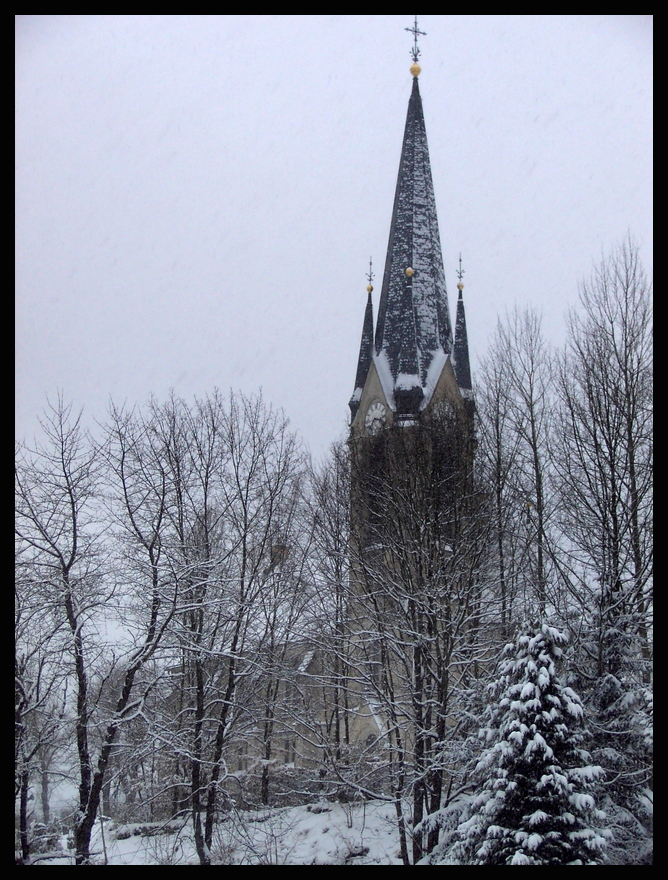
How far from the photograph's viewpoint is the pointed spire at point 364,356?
31.1 metres

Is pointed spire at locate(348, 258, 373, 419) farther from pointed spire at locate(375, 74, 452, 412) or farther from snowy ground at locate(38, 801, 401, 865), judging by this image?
snowy ground at locate(38, 801, 401, 865)

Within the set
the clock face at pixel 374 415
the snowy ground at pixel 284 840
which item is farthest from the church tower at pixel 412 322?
the snowy ground at pixel 284 840

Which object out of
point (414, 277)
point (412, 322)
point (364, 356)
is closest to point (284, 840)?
point (412, 322)

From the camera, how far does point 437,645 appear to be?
13672 millimetres

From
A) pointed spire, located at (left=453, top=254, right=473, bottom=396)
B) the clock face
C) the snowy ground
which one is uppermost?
pointed spire, located at (left=453, top=254, right=473, bottom=396)

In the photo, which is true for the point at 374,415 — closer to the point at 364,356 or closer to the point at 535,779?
the point at 364,356

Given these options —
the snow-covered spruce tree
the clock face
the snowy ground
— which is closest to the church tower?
the clock face

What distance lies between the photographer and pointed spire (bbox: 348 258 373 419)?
1224 inches

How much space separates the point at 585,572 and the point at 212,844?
789 cm

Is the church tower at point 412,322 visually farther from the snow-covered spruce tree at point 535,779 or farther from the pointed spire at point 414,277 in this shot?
the snow-covered spruce tree at point 535,779

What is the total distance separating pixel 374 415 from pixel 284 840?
1624 cm
